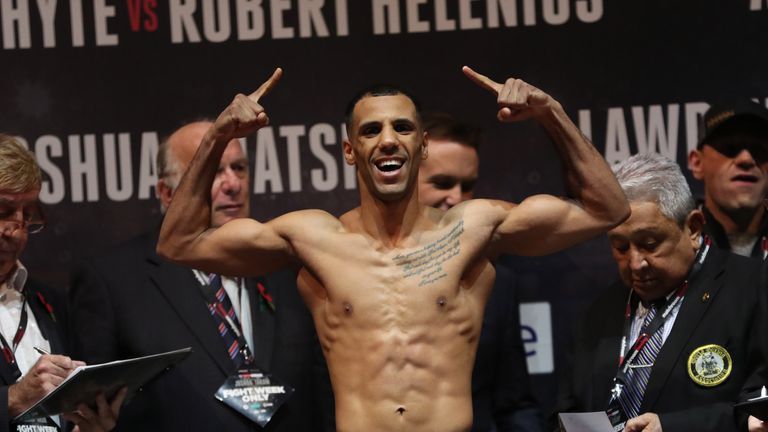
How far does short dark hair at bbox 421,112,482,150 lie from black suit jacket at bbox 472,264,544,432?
50 centimetres

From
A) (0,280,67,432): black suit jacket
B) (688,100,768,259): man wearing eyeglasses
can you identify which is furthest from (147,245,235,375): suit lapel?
(688,100,768,259): man wearing eyeglasses

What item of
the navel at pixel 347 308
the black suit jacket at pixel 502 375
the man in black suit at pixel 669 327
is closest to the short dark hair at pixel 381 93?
the navel at pixel 347 308

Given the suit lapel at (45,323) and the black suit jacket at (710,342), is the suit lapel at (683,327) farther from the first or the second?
the suit lapel at (45,323)

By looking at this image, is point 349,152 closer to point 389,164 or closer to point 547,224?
point 389,164

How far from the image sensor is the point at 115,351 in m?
3.66

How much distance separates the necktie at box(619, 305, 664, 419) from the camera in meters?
3.36

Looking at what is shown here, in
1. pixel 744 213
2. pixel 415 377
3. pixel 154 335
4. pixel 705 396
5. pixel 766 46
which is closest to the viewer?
pixel 415 377

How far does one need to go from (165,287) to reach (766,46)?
2.25 metres

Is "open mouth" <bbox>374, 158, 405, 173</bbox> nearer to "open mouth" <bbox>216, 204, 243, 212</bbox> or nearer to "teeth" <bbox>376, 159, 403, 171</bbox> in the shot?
"teeth" <bbox>376, 159, 403, 171</bbox>

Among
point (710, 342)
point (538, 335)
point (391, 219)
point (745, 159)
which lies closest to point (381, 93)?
point (391, 219)

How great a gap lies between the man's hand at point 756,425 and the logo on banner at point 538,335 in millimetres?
1189

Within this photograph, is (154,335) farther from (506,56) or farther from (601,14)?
(601,14)

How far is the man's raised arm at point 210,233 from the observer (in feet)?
9.34

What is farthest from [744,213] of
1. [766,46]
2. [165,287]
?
[165,287]
